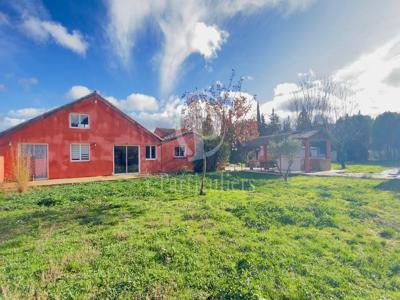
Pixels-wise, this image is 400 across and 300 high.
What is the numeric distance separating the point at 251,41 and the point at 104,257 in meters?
14.0

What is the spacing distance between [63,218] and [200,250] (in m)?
4.92

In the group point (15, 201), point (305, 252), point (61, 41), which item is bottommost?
point (305, 252)

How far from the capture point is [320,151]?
3011 centimetres

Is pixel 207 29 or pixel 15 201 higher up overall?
pixel 207 29

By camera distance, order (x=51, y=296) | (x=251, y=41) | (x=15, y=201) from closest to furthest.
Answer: (x=51, y=296)
(x=15, y=201)
(x=251, y=41)

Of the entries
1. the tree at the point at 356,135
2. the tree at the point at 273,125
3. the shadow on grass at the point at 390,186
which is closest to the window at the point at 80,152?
the shadow on grass at the point at 390,186

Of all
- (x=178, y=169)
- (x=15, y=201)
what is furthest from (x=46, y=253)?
(x=178, y=169)

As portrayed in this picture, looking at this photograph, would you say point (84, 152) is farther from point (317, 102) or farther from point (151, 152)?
point (317, 102)

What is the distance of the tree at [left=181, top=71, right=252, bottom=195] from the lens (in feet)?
36.1

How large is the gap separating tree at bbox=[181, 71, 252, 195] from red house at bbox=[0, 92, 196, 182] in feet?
12.8

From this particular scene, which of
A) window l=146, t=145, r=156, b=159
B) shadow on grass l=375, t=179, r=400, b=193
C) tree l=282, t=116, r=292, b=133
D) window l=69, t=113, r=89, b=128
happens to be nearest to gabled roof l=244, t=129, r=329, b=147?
shadow on grass l=375, t=179, r=400, b=193

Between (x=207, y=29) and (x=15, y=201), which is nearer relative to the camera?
(x=15, y=201)

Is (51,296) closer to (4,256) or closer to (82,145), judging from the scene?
(4,256)

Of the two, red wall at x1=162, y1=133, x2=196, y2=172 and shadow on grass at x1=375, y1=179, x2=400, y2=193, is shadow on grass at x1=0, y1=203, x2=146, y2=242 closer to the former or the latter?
shadow on grass at x1=375, y1=179, x2=400, y2=193
